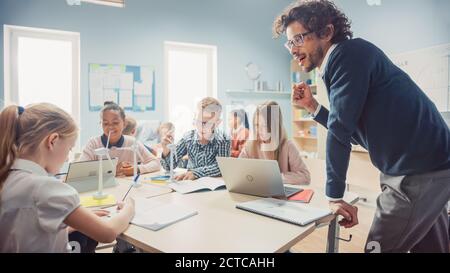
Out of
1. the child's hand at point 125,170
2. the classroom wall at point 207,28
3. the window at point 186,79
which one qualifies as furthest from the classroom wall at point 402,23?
the child's hand at point 125,170

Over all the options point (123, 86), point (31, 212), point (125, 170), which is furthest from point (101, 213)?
point (123, 86)

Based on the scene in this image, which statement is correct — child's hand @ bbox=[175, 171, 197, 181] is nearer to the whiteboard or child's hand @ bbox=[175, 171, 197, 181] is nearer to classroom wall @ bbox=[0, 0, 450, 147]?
classroom wall @ bbox=[0, 0, 450, 147]

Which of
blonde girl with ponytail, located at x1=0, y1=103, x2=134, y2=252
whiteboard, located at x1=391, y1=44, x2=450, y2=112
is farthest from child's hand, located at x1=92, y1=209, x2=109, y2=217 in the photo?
whiteboard, located at x1=391, y1=44, x2=450, y2=112

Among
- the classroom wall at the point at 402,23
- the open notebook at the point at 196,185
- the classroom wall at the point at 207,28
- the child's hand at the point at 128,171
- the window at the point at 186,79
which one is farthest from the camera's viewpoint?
the window at the point at 186,79

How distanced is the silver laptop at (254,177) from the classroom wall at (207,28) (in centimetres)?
283

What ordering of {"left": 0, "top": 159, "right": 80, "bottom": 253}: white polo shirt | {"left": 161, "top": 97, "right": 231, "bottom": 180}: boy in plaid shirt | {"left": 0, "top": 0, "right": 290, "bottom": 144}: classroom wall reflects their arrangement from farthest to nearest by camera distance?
{"left": 0, "top": 0, "right": 290, "bottom": 144}: classroom wall < {"left": 161, "top": 97, "right": 231, "bottom": 180}: boy in plaid shirt < {"left": 0, "top": 159, "right": 80, "bottom": 253}: white polo shirt

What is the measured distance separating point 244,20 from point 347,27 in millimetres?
3854

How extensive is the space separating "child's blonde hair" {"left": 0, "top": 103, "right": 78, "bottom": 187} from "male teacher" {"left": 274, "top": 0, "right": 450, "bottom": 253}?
93 centimetres

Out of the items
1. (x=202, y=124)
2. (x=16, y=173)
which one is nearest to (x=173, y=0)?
(x=202, y=124)

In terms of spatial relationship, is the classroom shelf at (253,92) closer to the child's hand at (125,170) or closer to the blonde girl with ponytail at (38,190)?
the child's hand at (125,170)

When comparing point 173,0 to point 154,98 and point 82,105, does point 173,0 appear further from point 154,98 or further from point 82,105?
point 82,105

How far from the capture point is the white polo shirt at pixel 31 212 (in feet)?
2.94

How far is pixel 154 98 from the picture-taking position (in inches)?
166

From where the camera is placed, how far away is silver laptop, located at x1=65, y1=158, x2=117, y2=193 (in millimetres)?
1641
